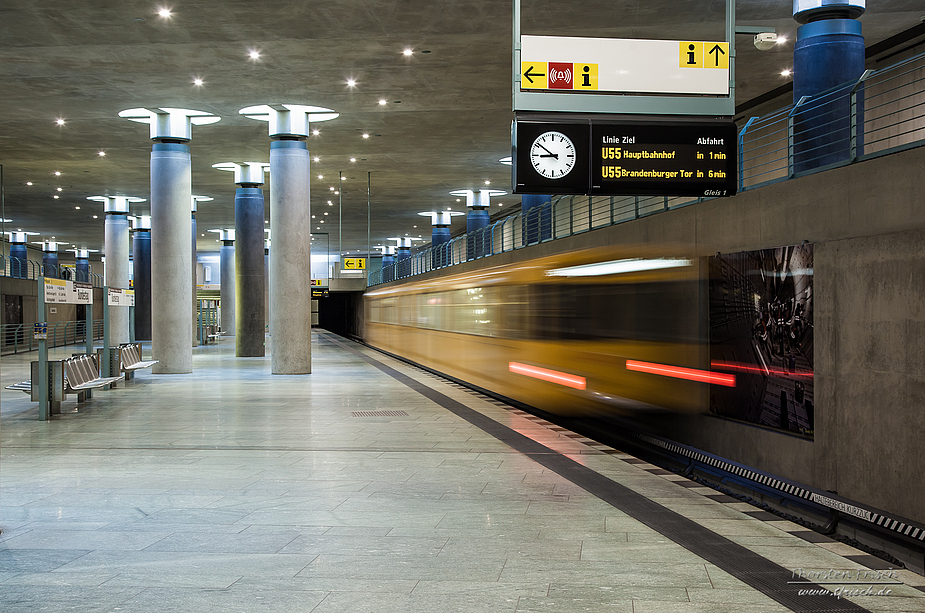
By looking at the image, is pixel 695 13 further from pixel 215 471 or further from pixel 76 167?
pixel 76 167

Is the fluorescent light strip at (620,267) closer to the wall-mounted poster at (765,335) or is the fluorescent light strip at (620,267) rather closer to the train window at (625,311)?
the train window at (625,311)

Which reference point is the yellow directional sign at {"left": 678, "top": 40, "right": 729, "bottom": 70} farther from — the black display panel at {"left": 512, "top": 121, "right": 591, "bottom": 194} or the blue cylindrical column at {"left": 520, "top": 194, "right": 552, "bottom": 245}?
the blue cylindrical column at {"left": 520, "top": 194, "right": 552, "bottom": 245}

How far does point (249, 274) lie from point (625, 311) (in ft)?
83.5

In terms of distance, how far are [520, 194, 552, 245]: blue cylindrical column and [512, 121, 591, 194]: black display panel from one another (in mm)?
11430

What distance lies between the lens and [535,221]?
1110 inches

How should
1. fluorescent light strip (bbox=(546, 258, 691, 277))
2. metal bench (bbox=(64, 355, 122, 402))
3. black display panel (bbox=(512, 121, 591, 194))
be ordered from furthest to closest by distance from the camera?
metal bench (bbox=(64, 355, 122, 402)) < fluorescent light strip (bbox=(546, 258, 691, 277)) < black display panel (bbox=(512, 121, 591, 194))

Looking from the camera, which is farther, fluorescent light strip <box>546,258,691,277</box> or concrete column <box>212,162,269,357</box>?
concrete column <box>212,162,269,357</box>

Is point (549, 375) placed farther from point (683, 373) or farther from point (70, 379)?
point (70, 379)

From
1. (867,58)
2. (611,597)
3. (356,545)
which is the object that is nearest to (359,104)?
(867,58)

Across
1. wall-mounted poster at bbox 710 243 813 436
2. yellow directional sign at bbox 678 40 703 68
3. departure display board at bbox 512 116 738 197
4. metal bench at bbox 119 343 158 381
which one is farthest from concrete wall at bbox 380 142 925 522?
metal bench at bbox 119 343 158 381

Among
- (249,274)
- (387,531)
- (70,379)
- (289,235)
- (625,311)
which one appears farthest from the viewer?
(249,274)

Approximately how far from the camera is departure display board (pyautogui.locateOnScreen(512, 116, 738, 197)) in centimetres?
941

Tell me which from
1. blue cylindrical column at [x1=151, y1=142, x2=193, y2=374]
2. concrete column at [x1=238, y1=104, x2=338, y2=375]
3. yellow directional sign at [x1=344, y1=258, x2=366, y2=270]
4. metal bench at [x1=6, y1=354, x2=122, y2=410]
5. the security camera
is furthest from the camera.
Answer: yellow directional sign at [x1=344, y1=258, x2=366, y2=270]

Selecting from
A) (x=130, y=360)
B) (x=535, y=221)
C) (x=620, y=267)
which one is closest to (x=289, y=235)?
(x=130, y=360)
